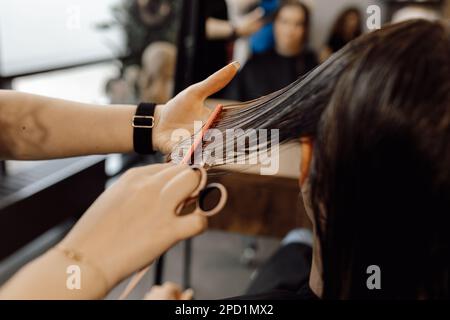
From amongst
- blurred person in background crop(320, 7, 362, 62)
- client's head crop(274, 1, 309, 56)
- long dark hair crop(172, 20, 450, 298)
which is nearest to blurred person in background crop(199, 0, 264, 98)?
client's head crop(274, 1, 309, 56)

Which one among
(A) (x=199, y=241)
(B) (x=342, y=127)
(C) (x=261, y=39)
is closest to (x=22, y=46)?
(C) (x=261, y=39)

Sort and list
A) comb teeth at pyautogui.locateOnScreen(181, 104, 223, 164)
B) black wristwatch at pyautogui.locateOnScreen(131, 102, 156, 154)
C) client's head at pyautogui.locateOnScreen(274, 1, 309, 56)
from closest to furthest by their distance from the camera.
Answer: comb teeth at pyautogui.locateOnScreen(181, 104, 223, 164) < black wristwatch at pyautogui.locateOnScreen(131, 102, 156, 154) < client's head at pyautogui.locateOnScreen(274, 1, 309, 56)

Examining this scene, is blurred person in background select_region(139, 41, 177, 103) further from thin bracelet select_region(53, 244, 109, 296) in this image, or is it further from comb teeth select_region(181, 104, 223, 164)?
thin bracelet select_region(53, 244, 109, 296)

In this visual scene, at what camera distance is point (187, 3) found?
1.20 m

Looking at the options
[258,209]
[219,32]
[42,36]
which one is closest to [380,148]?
[42,36]

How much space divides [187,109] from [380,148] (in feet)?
0.93

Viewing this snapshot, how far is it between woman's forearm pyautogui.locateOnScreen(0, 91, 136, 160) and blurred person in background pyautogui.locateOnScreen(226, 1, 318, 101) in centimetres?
73

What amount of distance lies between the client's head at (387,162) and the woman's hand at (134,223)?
0.52 ft

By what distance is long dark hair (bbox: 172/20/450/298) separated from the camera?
44 centimetres

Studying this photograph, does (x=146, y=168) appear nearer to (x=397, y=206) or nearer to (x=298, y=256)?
(x=397, y=206)

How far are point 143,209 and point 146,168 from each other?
2.1 inches

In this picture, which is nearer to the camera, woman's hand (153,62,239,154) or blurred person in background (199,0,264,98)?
woman's hand (153,62,239,154)

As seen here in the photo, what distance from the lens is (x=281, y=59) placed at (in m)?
1.52

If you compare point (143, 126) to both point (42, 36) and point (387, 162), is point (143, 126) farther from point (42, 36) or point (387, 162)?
point (42, 36)
